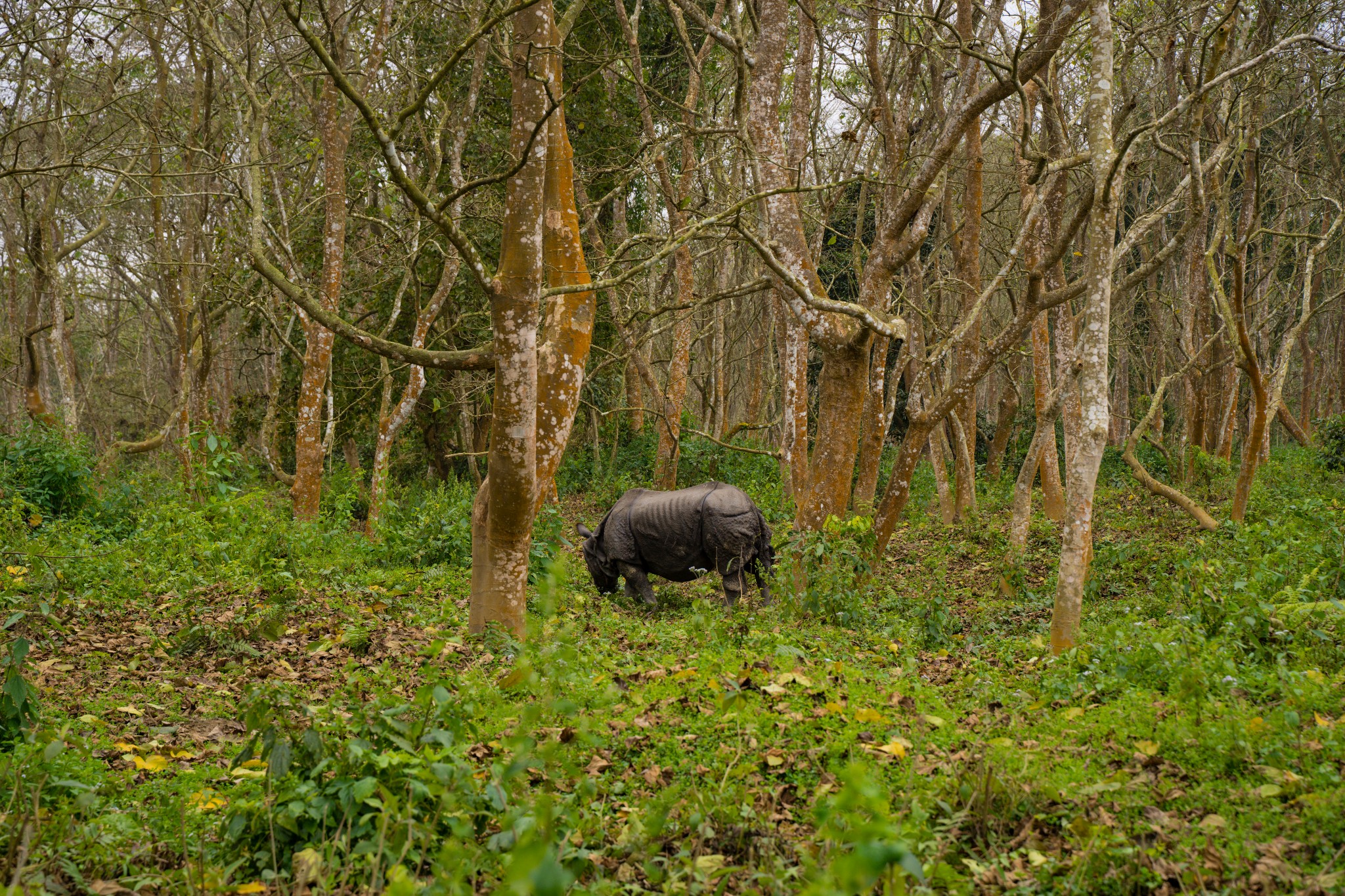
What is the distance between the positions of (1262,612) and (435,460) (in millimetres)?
15862

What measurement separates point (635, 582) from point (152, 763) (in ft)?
22.7

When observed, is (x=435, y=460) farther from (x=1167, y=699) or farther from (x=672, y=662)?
(x=1167, y=699)

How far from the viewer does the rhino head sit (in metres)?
11.1

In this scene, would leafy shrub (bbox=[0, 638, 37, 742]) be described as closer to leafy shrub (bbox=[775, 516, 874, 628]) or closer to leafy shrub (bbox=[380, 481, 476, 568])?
leafy shrub (bbox=[775, 516, 874, 628])

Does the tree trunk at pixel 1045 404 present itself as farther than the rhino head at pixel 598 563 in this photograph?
Yes

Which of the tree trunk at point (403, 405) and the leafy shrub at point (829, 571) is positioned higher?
the tree trunk at point (403, 405)

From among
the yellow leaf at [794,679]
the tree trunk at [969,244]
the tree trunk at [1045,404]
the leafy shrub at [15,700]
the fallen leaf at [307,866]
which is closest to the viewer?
the fallen leaf at [307,866]

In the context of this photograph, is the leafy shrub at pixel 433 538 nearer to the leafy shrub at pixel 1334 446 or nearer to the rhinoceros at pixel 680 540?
the rhinoceros at pixel 680 540

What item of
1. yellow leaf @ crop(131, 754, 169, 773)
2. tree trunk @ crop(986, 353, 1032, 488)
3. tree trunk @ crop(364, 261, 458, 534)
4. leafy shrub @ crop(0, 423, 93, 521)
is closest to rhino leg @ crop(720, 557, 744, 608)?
tree trunk @ crop(364, 261, 458, 534)

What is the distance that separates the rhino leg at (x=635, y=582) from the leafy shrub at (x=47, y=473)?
7.29 metres

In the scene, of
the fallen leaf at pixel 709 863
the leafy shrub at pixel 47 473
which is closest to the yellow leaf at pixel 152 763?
the fallen leaf at pixel 709 863

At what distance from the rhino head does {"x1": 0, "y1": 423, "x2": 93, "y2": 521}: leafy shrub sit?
677 cm

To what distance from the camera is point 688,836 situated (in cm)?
370

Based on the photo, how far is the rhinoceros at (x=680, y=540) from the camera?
1016cm
